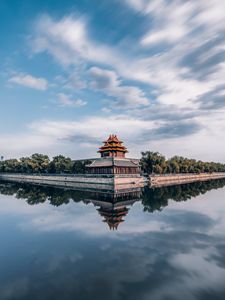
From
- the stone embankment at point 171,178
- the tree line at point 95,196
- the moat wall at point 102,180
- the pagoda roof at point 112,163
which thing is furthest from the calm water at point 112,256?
the stone embankment at point 171,178

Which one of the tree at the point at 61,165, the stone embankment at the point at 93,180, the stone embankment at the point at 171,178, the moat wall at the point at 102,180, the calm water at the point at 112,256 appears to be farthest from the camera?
the tree at the point at 61,165

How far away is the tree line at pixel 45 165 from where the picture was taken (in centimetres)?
6247

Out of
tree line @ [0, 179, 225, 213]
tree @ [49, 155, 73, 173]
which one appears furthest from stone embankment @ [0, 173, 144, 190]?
tree line @ [0, 179, 225, 213]

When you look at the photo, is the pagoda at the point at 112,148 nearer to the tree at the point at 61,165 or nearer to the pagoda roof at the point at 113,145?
the pagoda roof at the point at 113,145

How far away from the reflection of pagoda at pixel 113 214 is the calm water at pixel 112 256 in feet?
0.30

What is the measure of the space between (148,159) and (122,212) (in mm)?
40130

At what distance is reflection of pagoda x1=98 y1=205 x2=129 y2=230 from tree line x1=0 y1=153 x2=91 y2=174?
3477 centimetres

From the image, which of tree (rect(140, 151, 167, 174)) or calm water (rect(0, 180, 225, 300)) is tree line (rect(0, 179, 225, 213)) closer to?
calm water (rect(0, 180, 225, 300))

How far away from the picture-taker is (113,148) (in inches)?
2384

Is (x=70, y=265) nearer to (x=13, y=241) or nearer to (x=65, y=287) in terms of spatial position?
(x=65, y=287)

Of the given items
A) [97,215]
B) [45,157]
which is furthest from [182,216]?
[45,157]

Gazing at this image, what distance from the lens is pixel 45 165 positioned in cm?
7019

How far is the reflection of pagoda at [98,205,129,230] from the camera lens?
20.3 metres

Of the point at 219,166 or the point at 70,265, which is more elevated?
the point at 219,166
